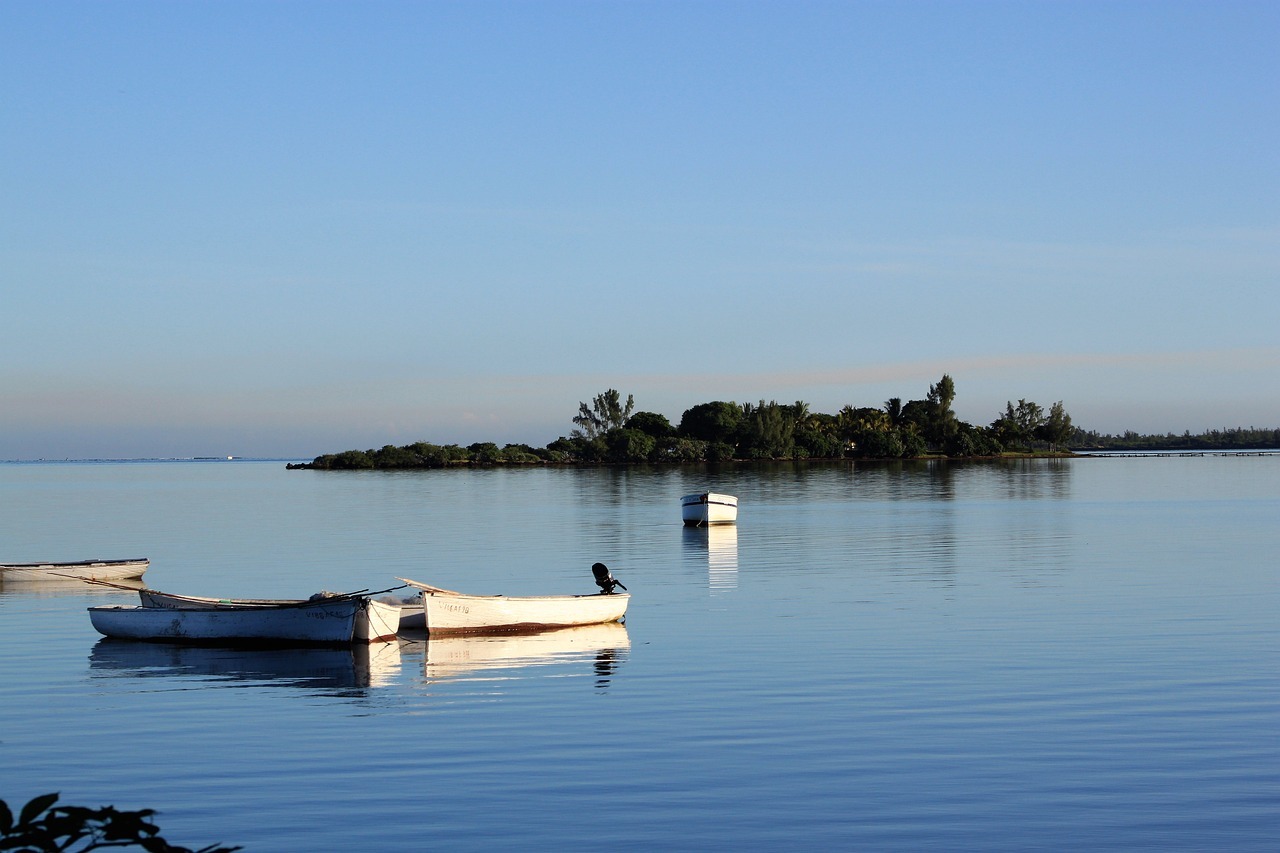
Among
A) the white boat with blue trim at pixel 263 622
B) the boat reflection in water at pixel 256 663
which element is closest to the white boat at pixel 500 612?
the white boat with blue trim at pixel 263 622

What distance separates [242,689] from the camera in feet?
85.4

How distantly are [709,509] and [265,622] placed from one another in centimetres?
4457

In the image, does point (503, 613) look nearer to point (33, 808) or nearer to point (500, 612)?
point (500, 612)

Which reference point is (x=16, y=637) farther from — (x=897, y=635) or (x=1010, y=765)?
(x=1010, y=765)

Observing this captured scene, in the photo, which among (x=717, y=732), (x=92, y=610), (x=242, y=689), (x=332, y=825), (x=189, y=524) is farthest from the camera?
(x=189, y=524)

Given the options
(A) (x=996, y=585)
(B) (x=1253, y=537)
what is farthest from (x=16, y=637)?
(B) (x=1253, y=537)

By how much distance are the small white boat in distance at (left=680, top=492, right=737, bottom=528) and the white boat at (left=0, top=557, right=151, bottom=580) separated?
34004 mm

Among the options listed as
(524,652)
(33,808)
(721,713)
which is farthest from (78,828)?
(524,652)

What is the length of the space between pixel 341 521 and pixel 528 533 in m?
17.7

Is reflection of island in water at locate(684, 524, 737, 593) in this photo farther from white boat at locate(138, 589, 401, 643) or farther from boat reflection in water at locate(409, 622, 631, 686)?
white boat at locate(138, 589, 401, 643)

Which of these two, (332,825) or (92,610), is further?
(92,610)

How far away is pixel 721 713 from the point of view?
862 inches

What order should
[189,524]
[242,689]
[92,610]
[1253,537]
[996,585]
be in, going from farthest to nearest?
1. [189,524]
2. [1253,537]
3. [996,585]
4. [92,610]
5. [242,689]

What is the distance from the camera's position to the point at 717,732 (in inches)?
800
